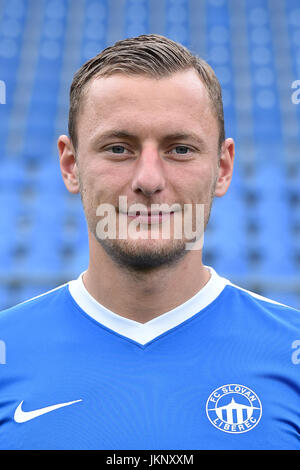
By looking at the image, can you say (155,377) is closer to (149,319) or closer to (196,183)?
(149,319)

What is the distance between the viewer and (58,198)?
26.3 feet

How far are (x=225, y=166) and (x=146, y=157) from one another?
0.40 meters

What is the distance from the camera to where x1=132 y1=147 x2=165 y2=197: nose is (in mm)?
1626

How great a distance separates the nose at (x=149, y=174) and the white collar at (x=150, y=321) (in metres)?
0.43

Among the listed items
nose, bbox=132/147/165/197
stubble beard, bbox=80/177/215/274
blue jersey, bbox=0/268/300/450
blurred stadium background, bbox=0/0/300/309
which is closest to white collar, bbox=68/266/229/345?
blue jersey, bbox=0/268/300/450

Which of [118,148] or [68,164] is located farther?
[68,164]

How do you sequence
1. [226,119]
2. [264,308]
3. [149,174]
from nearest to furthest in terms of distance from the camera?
[149,174], [264,308], [226,119]

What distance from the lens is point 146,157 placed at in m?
1.66

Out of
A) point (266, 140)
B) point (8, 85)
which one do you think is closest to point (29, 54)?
point (8, 85)

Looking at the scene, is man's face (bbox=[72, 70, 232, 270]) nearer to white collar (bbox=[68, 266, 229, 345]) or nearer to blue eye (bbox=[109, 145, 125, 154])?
blue eye (bbox=[109, 145, 125, 154])

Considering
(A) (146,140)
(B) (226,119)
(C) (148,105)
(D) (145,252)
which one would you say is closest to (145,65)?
(C) (148,105)

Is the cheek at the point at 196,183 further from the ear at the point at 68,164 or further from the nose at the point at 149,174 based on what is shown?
the ear at the point at 68,164

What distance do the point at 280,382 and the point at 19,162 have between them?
7.25 meters
